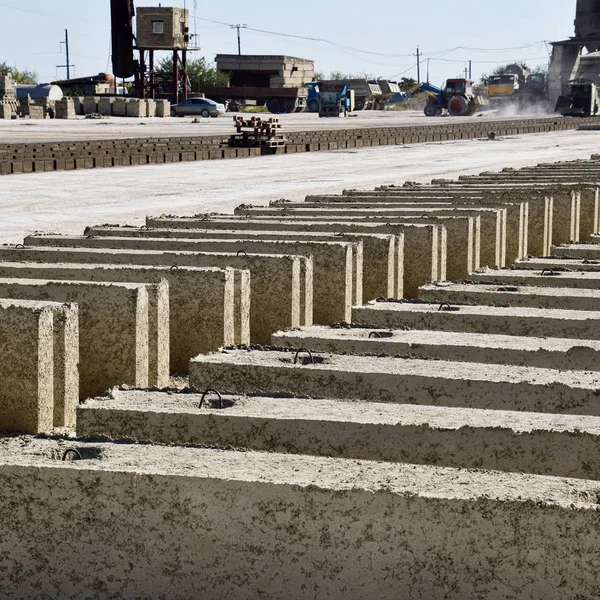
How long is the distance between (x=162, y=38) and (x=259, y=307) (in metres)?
81.0

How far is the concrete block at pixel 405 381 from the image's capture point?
4.42 metres

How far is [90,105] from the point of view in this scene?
7050 centimetres

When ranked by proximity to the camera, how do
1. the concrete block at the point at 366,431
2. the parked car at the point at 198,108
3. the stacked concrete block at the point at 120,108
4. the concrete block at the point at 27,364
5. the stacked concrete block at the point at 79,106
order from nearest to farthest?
the concrete block at the point at 366,431 < the concrete block at the point at 27,364 < the stacked concrete block at the point at 120,108 < the parked car at the point at 198,108 < the stacked concrete block at the point at 79,106

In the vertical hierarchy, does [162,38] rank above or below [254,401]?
above

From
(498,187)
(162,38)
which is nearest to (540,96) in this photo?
(162,38)

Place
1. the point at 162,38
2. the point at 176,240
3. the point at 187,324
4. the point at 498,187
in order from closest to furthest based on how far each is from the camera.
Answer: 1. the point at 187,324
2. the point at 176,240
3. the point at 498,187
4. the point at 162,38

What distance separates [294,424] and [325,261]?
276cm

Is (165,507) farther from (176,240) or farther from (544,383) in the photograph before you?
(176,240)

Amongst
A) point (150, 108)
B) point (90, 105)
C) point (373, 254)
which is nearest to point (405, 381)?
point (373, 254)

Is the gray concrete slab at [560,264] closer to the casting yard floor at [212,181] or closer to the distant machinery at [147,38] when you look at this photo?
the casting yard floor at [212,181]

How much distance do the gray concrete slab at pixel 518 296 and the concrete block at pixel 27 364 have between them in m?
2.47

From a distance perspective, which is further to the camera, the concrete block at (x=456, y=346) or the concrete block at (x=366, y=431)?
the concrete block at (x=456, y=346)

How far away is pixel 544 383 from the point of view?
14.6 ft

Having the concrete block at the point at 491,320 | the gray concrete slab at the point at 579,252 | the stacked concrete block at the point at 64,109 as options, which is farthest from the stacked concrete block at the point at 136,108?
the concrete block at the point at 491,320
